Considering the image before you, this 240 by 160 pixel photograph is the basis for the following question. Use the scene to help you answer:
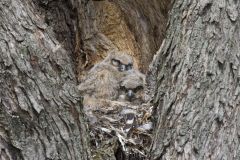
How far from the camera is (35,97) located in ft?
9.27

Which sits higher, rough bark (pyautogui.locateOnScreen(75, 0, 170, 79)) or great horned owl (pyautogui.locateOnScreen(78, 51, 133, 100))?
rough bark (pyautogui.locateOnScreen(75, 0, 170, 79))

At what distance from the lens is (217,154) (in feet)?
9.62

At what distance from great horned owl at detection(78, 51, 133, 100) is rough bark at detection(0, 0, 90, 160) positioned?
8.71 ft

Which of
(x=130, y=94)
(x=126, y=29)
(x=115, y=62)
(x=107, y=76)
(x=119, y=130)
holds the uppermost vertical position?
(x=126, y=29)

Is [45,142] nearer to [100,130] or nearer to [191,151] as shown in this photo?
[191,151]

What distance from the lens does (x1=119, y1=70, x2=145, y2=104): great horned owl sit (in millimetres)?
5566

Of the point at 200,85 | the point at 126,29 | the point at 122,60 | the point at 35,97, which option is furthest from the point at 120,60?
the point at 35,97

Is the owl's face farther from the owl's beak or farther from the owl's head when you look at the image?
the owl's beak

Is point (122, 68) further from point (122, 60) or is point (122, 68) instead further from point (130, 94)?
point (130, 94)

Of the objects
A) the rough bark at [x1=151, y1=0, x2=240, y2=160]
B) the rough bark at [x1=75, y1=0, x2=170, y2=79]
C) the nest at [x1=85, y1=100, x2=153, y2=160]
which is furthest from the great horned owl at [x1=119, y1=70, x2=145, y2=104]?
the rough bark at [x1=151, y1=0, x2=240, y2=160]

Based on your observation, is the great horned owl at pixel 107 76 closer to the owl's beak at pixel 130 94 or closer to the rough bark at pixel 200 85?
the owl's beak at pixel 130 94

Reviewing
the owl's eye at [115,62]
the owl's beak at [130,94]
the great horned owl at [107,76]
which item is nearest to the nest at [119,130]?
the owl's beak at [130,94]

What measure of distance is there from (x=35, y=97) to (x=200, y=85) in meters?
0.96

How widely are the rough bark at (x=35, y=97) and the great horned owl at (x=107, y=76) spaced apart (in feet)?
8.71
